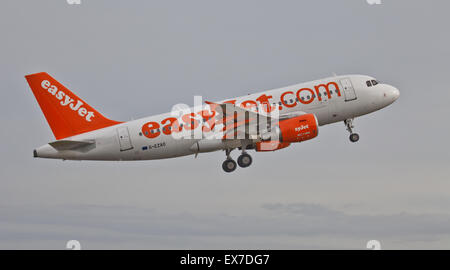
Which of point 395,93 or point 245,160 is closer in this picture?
point 245,160

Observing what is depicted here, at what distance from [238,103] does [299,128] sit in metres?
4.99

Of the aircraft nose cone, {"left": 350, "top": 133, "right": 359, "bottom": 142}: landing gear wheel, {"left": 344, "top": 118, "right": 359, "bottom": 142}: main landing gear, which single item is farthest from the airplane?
the aircraft nose cone

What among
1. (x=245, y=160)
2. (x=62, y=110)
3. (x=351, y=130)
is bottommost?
(x=245, y=160)

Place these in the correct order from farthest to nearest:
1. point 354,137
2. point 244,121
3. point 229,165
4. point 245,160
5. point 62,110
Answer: point 354,137
point 229,165
point 245,160
point 62,110
point 244,121

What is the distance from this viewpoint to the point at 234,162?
167ft

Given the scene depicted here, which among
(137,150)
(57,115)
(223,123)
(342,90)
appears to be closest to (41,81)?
(57,115)

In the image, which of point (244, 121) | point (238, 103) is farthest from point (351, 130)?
point (238, 103)

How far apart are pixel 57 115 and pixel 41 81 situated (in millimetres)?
2933

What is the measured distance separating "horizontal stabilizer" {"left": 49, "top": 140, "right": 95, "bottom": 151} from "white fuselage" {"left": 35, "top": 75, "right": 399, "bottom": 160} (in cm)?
34

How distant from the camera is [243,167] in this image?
50344 millimetres

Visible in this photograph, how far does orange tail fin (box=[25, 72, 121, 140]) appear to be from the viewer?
A: 49.0 metres

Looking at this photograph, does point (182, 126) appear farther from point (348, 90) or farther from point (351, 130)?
point (351, 130)

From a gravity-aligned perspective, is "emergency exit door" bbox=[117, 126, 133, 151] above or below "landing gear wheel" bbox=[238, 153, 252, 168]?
above

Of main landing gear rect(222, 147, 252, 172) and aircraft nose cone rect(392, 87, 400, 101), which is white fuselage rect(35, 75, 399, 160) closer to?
aircraft nose cone rect(392, 87, 400, 101)
